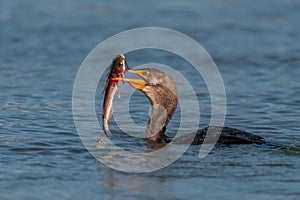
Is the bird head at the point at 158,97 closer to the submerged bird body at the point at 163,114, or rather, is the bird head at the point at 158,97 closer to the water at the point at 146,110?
the submerged bird body at the point at 163,114

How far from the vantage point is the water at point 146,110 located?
7906mm

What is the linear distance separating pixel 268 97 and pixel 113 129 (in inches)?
142

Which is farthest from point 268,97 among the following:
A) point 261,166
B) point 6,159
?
point 6,159

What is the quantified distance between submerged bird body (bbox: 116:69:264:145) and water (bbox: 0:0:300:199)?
0.23 meters

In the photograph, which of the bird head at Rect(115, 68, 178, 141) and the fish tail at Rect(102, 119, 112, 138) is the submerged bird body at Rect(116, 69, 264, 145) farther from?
the fish tail at Rect(102, 119, 112, 138)

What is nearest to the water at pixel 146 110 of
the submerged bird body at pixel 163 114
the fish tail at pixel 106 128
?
the submerged bird body at pixel 163 114

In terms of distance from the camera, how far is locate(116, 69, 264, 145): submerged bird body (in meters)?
9.52

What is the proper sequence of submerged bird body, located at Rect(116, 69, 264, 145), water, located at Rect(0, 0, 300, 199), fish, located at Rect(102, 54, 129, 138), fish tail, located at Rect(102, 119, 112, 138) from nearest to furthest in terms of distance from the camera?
water, located at Rect(0, 0, 300, 199), fish, located at Rect(102, 54, 129, 138), submerged bird body, located at Rect(116, 69, 264, 145), fish tail, located at Rect(102, 119, 112, 138)

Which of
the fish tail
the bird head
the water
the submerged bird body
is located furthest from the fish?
the water

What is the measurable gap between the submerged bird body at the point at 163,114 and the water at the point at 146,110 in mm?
228

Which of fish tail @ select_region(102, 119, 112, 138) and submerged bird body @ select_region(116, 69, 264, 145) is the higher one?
submerged bird body @ select_region(116, 69, 264, 145)

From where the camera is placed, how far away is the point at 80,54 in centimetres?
1639

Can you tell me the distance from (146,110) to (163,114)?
6.15 ft

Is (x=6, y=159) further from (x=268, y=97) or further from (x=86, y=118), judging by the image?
(x=268, y=97)
